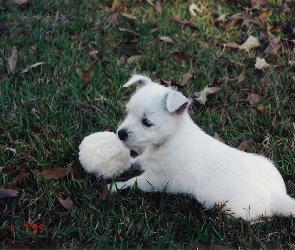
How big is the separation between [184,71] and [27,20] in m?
1.94

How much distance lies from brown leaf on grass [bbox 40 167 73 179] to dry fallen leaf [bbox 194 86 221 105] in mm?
1574

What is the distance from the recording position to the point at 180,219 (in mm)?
→ 3086

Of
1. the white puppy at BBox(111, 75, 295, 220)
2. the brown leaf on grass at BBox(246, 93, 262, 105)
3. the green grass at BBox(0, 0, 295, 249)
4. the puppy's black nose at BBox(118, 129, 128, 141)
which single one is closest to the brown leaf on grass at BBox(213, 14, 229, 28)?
the green grass at BBox(0, 0, 295, 249)

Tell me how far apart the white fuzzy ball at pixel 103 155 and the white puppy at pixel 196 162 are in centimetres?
25

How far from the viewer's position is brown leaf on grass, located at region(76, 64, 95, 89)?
450 cm

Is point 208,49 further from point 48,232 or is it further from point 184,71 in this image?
point 48,232

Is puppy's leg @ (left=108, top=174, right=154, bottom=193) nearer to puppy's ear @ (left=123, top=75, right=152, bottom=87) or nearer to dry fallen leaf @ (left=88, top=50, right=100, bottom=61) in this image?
puppy's ear @ (left=123, top=75, right=152, bottom=87)

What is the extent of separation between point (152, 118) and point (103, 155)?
51 cm

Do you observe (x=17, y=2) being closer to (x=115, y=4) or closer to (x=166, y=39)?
(x=115, y=4)

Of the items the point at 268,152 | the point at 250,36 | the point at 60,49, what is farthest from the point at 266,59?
the point at 60,49

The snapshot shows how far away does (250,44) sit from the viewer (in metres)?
5.38

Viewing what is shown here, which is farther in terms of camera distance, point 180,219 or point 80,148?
point 80,148

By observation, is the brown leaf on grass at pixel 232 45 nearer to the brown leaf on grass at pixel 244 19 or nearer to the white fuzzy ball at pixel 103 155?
the brown leaf on grass at pixel 244 19

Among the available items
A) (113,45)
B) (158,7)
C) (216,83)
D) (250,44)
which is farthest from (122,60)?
(250,44)
